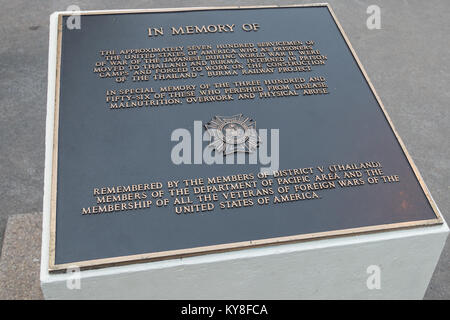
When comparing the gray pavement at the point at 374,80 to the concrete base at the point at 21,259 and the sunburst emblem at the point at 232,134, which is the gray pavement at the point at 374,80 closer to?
the concrete base at the point at 21,259

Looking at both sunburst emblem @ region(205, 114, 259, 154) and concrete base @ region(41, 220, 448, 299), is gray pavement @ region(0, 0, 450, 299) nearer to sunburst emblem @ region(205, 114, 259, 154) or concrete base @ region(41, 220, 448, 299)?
concrete base @ region(41, 220, 448, 299)

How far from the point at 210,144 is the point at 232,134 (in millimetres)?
170

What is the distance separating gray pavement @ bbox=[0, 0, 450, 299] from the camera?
16.6 ft

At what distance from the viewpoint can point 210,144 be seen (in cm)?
338

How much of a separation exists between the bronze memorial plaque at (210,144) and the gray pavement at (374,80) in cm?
160

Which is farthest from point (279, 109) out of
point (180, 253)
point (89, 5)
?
point (89, 5)

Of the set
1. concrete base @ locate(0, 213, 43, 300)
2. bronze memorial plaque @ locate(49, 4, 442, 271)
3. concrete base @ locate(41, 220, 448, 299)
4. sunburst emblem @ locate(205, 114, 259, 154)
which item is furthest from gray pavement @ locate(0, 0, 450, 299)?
sunburst emblem @ locate(205, 114, 259, 154)

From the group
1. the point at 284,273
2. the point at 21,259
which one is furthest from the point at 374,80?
the point at 21,259

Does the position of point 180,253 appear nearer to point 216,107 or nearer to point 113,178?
point 113,178

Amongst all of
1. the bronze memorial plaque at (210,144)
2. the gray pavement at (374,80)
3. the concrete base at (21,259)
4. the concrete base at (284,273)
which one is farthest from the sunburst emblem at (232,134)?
the gray pavement at (374,80)

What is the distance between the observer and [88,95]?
355cm

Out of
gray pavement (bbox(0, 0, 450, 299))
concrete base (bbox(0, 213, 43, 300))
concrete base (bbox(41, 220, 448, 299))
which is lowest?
concrete base (bbox(41, 220, 448, 299))

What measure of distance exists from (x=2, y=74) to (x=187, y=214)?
13.6 feet

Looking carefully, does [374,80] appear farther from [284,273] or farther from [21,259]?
[21,259]
